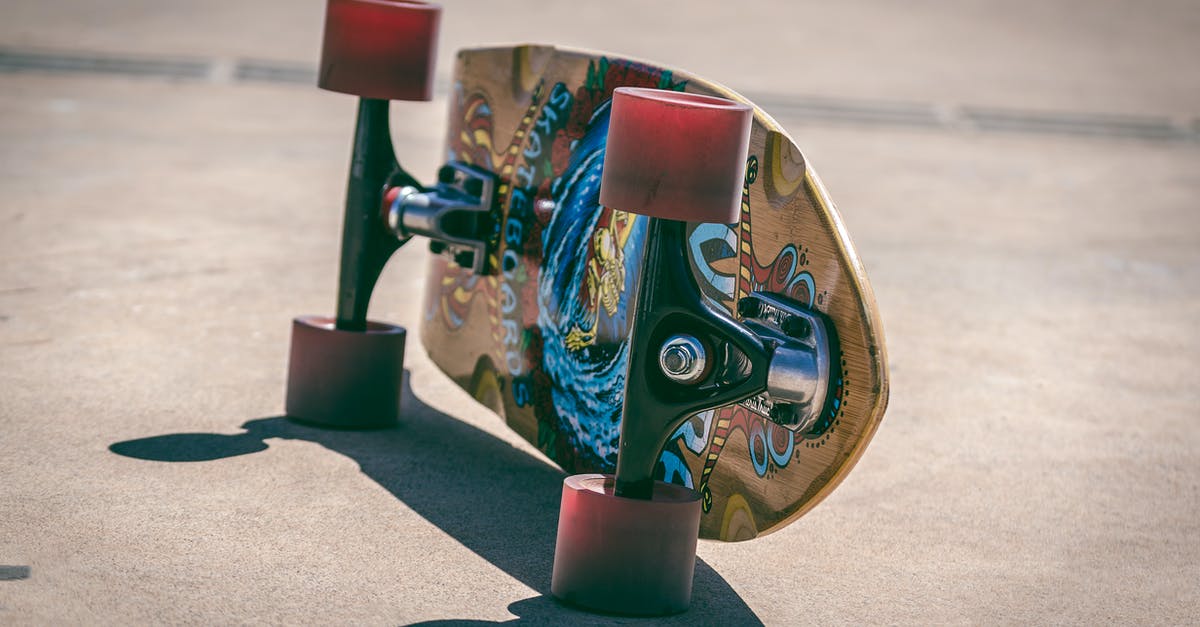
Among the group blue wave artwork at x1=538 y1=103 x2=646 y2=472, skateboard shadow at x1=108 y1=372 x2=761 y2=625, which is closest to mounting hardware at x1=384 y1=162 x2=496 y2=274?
blue wave artwork at x1=538 y1=103 x2=646 y2=472

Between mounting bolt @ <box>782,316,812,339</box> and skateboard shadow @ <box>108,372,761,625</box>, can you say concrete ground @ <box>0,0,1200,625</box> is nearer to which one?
skateboard shadow @ <box>108,372,761,625</box>

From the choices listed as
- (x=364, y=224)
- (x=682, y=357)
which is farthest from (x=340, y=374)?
(x=682, y=357)

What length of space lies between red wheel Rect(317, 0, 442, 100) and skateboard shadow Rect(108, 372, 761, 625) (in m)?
1.05

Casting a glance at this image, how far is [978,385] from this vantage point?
5332 mm

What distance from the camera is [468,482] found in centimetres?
398

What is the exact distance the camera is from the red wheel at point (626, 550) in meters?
3.01

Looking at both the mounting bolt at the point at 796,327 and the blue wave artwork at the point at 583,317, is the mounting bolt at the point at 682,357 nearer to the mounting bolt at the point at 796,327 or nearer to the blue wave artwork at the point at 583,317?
the mounting bolt at the point at 796,327

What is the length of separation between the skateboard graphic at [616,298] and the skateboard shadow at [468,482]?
88mm

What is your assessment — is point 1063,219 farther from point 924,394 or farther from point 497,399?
point 497,399

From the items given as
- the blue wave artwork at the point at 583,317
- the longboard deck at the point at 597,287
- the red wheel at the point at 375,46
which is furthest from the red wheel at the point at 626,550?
the red wheel at the point at 375,46

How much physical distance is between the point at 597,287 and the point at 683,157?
111cm

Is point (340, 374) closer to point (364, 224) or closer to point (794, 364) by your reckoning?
point (364, 224)

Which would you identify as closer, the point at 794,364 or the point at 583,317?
the point at 794,364

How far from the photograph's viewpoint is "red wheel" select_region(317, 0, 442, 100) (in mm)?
4211
